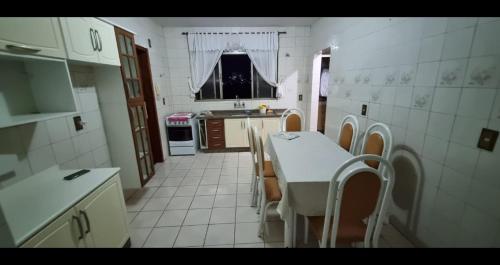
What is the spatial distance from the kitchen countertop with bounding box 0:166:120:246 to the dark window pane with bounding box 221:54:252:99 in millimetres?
3107

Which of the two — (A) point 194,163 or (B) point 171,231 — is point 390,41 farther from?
(A) point 194,163

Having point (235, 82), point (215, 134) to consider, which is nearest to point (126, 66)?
point (215, 134)

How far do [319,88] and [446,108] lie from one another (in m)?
2.71

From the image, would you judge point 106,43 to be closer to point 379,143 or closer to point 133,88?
point 133,88

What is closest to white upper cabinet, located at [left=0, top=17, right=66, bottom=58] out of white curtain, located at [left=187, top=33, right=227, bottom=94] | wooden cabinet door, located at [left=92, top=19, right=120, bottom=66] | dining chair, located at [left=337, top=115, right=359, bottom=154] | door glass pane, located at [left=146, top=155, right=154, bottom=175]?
wooden cabinet door, located at [left=92, top=19, right=120, bottom=66]

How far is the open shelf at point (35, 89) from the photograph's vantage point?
129 centimetres

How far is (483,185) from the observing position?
4.15 feet

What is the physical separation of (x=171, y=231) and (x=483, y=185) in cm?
242

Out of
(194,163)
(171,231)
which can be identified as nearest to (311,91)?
(194,163)

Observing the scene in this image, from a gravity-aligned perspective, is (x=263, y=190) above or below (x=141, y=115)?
below

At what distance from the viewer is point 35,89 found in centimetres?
141

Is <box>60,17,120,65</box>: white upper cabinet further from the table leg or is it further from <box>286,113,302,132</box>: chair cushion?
<box>286,113,302,132</box>: chair cushion

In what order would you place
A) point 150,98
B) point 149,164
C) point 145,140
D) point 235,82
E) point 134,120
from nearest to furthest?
point 134,120 < point 145,140 < point 149,164 < point 150,98 < point 235,82

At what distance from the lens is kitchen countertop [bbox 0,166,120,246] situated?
1008 millimetres
